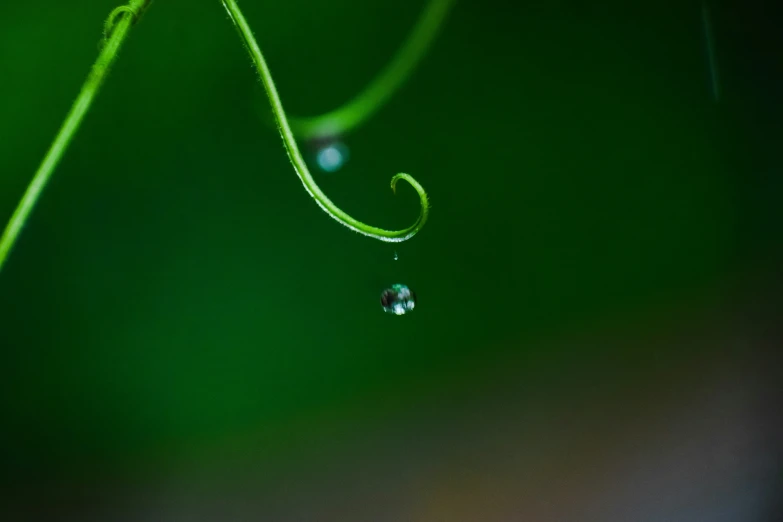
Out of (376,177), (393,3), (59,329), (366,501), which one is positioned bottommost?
(366,501)

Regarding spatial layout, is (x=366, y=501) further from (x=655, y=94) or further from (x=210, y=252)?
(x=655, y=94)

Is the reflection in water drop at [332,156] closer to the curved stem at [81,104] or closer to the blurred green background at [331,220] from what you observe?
the blurred green background at [331,220]

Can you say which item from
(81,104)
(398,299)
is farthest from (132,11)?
(398,299)

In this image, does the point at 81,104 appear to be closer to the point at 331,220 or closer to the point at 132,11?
the point at 132,11

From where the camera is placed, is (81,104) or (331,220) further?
(331,220)

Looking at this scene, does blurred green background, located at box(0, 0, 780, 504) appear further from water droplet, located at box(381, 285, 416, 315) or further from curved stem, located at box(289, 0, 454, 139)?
water droplet, located at box(381, 285, 416, 315)

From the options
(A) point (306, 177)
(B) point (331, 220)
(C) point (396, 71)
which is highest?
(C) point (396, 71)

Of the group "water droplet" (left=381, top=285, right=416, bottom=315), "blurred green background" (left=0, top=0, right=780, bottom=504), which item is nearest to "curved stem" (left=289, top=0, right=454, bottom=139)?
"blurred green background" (left=0, top=0, right=780, bottom=504)

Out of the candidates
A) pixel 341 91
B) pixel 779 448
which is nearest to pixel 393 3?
pixel 341 91
